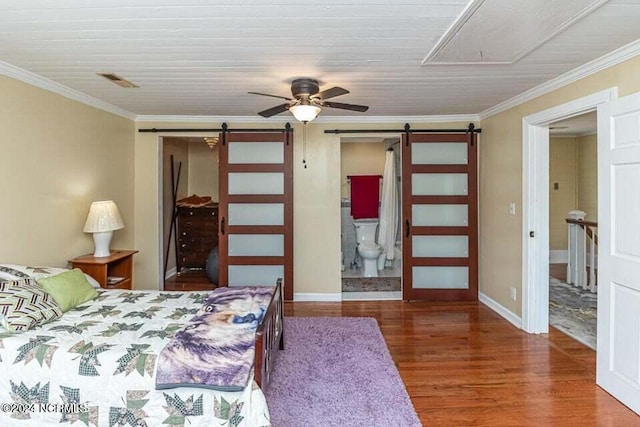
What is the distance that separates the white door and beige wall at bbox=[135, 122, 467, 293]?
8.11 feet

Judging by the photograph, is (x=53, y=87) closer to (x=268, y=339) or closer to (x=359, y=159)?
(x=268, y=339)

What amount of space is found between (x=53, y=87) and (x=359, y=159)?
15.4 feet

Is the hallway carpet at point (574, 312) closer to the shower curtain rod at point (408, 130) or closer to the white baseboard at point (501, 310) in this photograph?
the white baseboard at point (501, 310)

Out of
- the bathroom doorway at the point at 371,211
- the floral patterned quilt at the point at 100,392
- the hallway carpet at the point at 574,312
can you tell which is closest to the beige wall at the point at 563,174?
the hallway carpet at the point at 574,312

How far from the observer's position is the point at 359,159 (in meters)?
6.86

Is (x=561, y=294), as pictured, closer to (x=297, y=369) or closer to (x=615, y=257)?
(x=615, y=257)

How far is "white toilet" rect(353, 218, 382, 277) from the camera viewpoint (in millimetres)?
6016

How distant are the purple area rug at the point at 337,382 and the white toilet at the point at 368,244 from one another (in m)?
2.29

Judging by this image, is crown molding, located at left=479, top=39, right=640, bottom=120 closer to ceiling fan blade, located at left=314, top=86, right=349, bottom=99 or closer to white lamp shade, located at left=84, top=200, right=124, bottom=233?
ceiling fan blade, located at left=314, top=86, right=349, bottom=99

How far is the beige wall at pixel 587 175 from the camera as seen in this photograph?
651 centimetres

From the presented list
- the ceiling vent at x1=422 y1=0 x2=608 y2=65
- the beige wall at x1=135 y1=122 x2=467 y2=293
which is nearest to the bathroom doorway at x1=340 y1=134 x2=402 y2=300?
the beige wall at x1=135 y1=122 x2=467 y2=293

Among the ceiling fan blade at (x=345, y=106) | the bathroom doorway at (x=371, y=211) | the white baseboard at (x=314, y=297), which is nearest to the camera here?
the ceiling fan blade at (x=345, y=106)

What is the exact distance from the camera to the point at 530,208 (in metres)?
3.74

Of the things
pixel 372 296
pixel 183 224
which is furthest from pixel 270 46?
pixel 183 224
